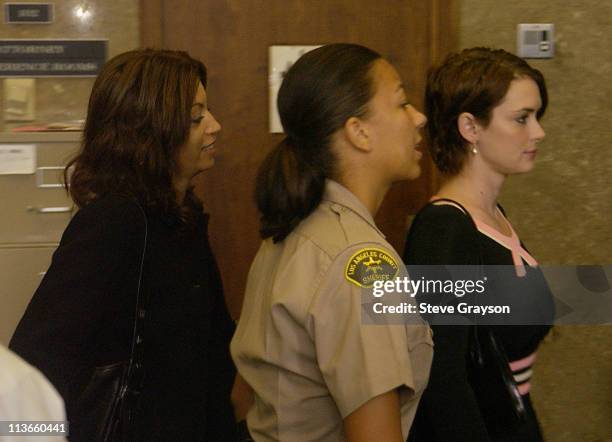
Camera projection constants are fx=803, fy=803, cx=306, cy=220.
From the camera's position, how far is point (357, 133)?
72.4 inches

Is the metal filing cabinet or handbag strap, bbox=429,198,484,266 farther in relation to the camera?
the metal filing cabinet

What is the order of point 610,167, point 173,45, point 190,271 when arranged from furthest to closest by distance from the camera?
point 610,167 → point 173,45 → point 190,271

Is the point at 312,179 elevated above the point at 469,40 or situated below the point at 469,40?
below

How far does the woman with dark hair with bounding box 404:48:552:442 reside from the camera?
1.90 metres

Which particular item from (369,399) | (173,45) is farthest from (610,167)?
(369,399)

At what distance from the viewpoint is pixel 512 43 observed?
9.85 ft

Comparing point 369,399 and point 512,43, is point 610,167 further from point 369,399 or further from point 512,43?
point 369,399

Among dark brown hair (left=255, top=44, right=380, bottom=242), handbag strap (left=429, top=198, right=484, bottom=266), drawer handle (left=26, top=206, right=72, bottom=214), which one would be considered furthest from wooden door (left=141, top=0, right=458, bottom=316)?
dark brown hair (left=255, top=44, right=380, bottom=242)

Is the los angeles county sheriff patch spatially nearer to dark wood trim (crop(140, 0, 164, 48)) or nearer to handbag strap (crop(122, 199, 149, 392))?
handbag strap (crop(122, 199, 149, 392))

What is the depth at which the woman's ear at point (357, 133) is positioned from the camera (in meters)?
1.83

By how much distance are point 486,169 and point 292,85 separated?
2.22 ft

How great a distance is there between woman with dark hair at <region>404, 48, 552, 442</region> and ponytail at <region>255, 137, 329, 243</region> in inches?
14.7

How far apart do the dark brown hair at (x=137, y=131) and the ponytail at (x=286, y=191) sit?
330 mm

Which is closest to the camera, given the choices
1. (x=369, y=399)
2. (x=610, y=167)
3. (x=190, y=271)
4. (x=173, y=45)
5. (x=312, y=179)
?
(x=369, y=399)
